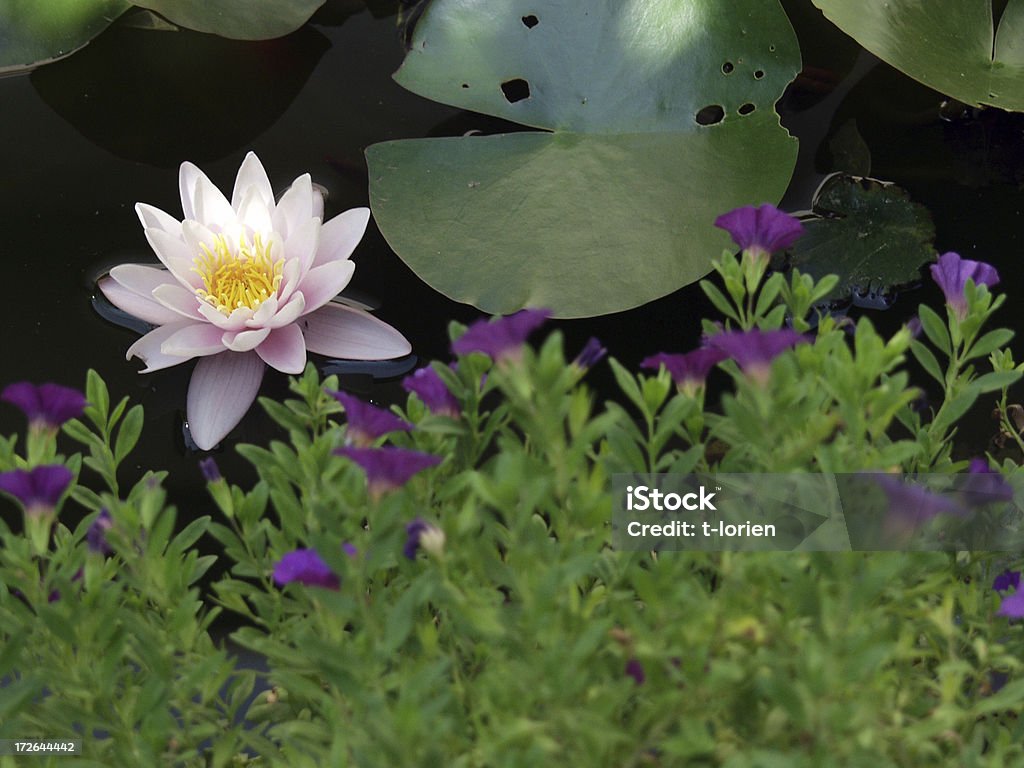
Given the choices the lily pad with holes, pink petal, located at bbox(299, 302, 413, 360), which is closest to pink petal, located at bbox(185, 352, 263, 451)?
pink petal, located at bbox(299, 302, 413, 360)

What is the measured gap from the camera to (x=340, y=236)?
1805mm

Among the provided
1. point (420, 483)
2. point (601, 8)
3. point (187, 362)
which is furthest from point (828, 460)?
point (601, 8)

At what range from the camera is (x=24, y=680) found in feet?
2.68

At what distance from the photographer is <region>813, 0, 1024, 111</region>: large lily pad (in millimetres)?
1813

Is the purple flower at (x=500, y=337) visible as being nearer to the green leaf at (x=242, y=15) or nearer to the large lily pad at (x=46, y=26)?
the green leaf at (x=242, y=15)

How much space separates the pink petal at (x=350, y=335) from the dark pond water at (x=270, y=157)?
0.05m

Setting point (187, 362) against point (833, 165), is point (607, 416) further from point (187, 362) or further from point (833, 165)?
point (833, 165)

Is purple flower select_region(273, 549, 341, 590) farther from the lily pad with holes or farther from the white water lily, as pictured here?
the lily pad with holes

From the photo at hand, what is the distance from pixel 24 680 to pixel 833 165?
168cm

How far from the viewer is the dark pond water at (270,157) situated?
5.85ft

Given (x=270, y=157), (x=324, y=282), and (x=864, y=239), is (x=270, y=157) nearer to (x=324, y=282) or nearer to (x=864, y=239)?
(x=324, y=282)

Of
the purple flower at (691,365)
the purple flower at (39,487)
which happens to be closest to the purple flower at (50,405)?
the purple flower at (39,487)

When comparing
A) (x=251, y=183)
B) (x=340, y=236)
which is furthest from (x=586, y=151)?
(x=251, y=183)

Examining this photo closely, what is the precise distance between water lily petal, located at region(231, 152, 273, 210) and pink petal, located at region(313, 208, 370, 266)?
11 centimetres
